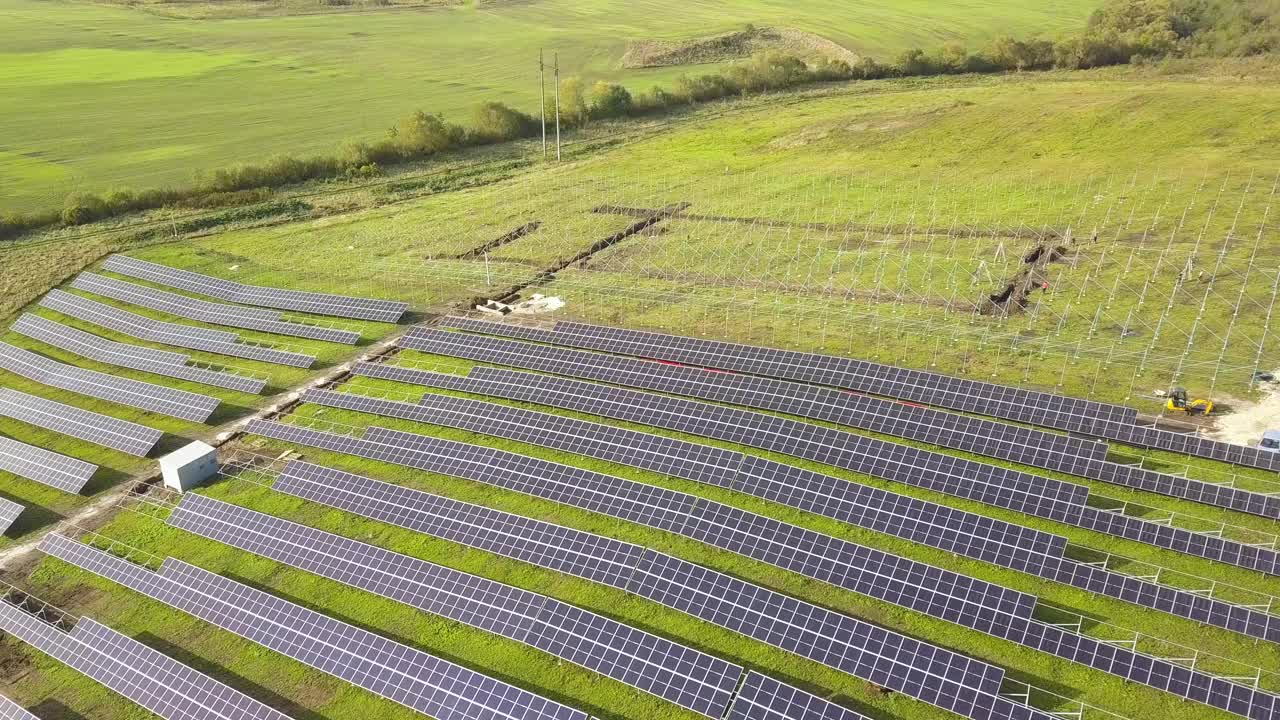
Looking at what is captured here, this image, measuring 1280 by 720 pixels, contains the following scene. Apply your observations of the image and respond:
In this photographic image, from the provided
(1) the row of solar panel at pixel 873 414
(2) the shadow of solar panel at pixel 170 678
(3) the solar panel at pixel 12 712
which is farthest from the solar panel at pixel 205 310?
(3) the solar panel at pixel 12 712

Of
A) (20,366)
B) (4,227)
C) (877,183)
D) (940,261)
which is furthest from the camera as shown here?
(877,183)

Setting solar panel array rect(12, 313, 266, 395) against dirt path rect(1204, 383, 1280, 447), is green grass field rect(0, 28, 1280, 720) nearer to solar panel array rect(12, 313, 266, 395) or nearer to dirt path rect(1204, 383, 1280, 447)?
solar panel array rect(12, 313, 266, 395)

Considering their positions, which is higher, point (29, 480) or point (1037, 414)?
point (1037, 414)

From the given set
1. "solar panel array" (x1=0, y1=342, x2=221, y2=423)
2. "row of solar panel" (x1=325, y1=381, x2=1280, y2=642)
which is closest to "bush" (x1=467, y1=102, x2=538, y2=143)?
"solar panel array" (x1=0, y1=342, x2=221, y2=423)

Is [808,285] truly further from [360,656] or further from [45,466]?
[45,466]

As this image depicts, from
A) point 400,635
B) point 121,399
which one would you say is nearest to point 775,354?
point 400,635

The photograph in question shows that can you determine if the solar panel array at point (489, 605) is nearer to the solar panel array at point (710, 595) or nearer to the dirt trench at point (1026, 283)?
the solar panel array at point (710, 595)

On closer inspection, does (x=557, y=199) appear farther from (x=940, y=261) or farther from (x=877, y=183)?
(x=940, y=261)
